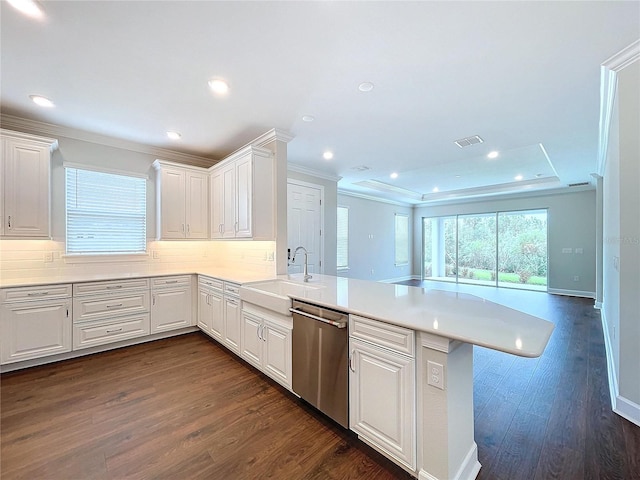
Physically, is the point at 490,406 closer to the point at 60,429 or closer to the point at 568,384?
the point at 568,384

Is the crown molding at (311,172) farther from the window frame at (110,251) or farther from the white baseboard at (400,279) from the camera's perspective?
Answer: the white baseboard at (400,279)

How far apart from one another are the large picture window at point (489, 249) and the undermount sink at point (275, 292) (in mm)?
7304

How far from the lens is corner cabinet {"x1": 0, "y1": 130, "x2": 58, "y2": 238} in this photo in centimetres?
290

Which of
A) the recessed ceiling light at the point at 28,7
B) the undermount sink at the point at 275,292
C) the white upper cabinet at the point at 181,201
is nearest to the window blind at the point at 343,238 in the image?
the white upper cabinet at the point at 181,201

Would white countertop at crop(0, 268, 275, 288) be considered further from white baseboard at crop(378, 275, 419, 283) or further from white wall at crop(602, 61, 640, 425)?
white baseboard at crop(378, 275, 419, 283)

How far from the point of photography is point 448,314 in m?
1.68

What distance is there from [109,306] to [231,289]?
1554 mm

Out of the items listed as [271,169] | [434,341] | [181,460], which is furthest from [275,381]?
[271,169]

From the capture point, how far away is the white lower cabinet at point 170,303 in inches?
147

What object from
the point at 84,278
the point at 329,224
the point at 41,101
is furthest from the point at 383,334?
the point at 329,224

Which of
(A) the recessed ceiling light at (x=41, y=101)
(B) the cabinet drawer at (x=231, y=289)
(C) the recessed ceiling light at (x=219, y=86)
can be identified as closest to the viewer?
(C) the recessed ceiling light at (x=219, y=86)

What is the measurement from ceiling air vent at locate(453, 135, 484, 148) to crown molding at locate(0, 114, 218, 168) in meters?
3.76

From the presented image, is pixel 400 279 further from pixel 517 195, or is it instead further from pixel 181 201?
pixel 181 201

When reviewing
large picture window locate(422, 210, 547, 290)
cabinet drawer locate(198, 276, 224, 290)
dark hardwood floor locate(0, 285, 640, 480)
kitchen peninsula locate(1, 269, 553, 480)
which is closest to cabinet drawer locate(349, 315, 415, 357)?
kitchen peninsula locate(1, 269, 553, 480)
